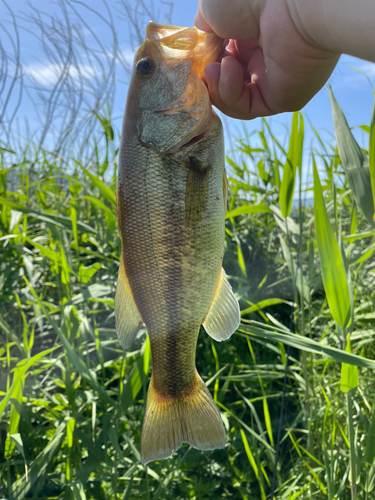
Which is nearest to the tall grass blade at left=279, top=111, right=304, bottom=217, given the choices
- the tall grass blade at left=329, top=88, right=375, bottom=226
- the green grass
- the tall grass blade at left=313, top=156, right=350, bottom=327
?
the green grass

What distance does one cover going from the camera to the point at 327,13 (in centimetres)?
97

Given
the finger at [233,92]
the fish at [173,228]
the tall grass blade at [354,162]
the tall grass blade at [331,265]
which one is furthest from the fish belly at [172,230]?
the tall grass blade at [354,162]

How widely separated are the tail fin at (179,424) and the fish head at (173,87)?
0.79 meters

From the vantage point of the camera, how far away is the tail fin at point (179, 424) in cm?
120

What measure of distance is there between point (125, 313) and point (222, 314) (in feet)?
1.01

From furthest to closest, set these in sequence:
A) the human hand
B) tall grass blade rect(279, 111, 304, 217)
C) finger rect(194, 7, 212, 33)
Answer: tall grass blade rect(279, 111, 304, 217) → finger rect(194, 7, 212, 33) → the human hand

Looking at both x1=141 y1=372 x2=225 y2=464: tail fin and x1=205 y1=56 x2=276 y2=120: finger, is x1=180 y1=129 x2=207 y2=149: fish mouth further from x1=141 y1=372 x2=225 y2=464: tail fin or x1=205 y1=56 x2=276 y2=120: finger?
x1=141 y1=372 x2=225 y2=464: tail fin

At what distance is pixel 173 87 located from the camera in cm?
127

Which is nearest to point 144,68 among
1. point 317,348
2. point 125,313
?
point 125,313

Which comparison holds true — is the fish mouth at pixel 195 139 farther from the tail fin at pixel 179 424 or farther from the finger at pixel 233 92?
the tail fin at pixel 179 424

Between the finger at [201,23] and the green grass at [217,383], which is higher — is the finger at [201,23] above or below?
above

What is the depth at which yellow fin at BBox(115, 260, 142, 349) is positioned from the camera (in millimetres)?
1229

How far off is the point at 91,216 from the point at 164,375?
95.2 inches

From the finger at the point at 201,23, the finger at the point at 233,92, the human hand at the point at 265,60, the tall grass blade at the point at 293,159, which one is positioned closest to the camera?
the human hand at the point at 265,60
